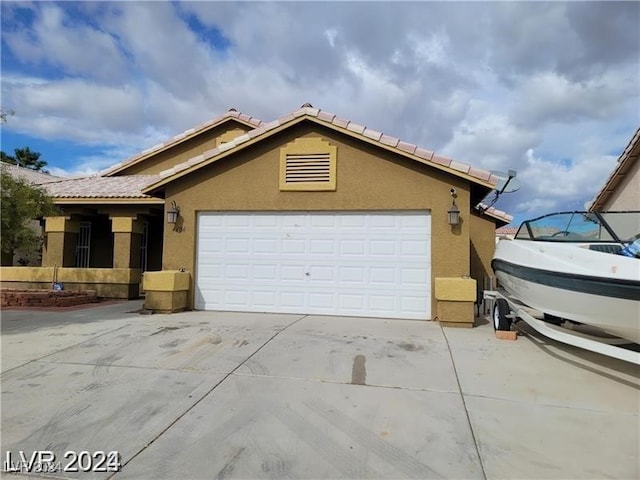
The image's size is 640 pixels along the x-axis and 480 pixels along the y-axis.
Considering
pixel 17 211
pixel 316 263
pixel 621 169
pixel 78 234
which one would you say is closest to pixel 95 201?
pixel 78 234

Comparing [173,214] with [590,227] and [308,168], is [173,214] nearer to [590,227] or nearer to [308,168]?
[308,168]

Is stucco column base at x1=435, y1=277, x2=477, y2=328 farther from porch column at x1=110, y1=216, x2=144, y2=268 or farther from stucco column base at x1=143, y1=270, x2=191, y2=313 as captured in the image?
porch column at x1=110, y1=216, x2=144, y2=268

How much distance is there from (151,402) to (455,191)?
7614 millimetres

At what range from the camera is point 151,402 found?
4.45 metres

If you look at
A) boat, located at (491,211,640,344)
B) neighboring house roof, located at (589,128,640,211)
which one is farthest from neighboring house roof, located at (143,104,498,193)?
neighboring house roof, located at (589,128,640,211)

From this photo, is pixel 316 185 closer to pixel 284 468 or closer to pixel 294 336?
pixel 294 336

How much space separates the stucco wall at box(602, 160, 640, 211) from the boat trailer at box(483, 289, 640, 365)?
677 centimetres

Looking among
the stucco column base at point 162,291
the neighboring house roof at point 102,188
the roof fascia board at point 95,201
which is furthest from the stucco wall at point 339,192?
the roof fascia board at point 95,201

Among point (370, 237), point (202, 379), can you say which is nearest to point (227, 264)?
point (370, 237)

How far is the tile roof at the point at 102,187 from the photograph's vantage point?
1316cm

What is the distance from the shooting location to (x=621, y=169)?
1302 centimetres

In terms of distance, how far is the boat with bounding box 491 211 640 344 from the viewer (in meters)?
4.93

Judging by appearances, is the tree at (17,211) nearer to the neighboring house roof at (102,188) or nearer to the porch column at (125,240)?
the neighboring house roof at (102,188)

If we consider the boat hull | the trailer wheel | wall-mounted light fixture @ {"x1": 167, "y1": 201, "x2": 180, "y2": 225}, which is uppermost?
wall-mounted light fixture @ {"x1": 167, "y1": 201, "x2": 180, "y2": 225}
